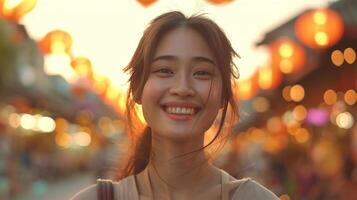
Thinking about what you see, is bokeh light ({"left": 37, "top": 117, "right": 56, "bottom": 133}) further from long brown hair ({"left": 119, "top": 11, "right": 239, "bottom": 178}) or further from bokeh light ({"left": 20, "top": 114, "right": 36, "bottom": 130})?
long brown hair ({"left": 119, "top": 11, "right": 239, "bottom": 178})

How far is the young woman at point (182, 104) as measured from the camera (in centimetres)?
199

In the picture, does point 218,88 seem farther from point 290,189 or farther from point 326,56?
point 290,189

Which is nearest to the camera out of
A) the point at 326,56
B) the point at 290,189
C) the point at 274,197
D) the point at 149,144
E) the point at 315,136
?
the point at 274,197

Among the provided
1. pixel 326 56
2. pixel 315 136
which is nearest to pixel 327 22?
pixel 326 56

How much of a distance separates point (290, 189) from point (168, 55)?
504 inches

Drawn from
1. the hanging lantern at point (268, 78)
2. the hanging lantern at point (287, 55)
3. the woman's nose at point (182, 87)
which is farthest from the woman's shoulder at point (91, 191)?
the hanging lantern at point (268, 78)

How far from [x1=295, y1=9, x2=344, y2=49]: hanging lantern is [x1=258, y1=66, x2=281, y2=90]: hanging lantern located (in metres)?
4.99

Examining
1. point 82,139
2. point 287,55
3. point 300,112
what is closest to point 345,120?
point 287,55

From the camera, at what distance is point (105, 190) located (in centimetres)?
206

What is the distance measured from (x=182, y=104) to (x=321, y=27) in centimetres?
906

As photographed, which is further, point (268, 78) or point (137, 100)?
point (268, 78)

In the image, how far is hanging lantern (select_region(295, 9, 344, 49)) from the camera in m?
10.7

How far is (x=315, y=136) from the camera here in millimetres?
18578

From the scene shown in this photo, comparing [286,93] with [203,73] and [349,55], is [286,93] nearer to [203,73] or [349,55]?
[349,55]
